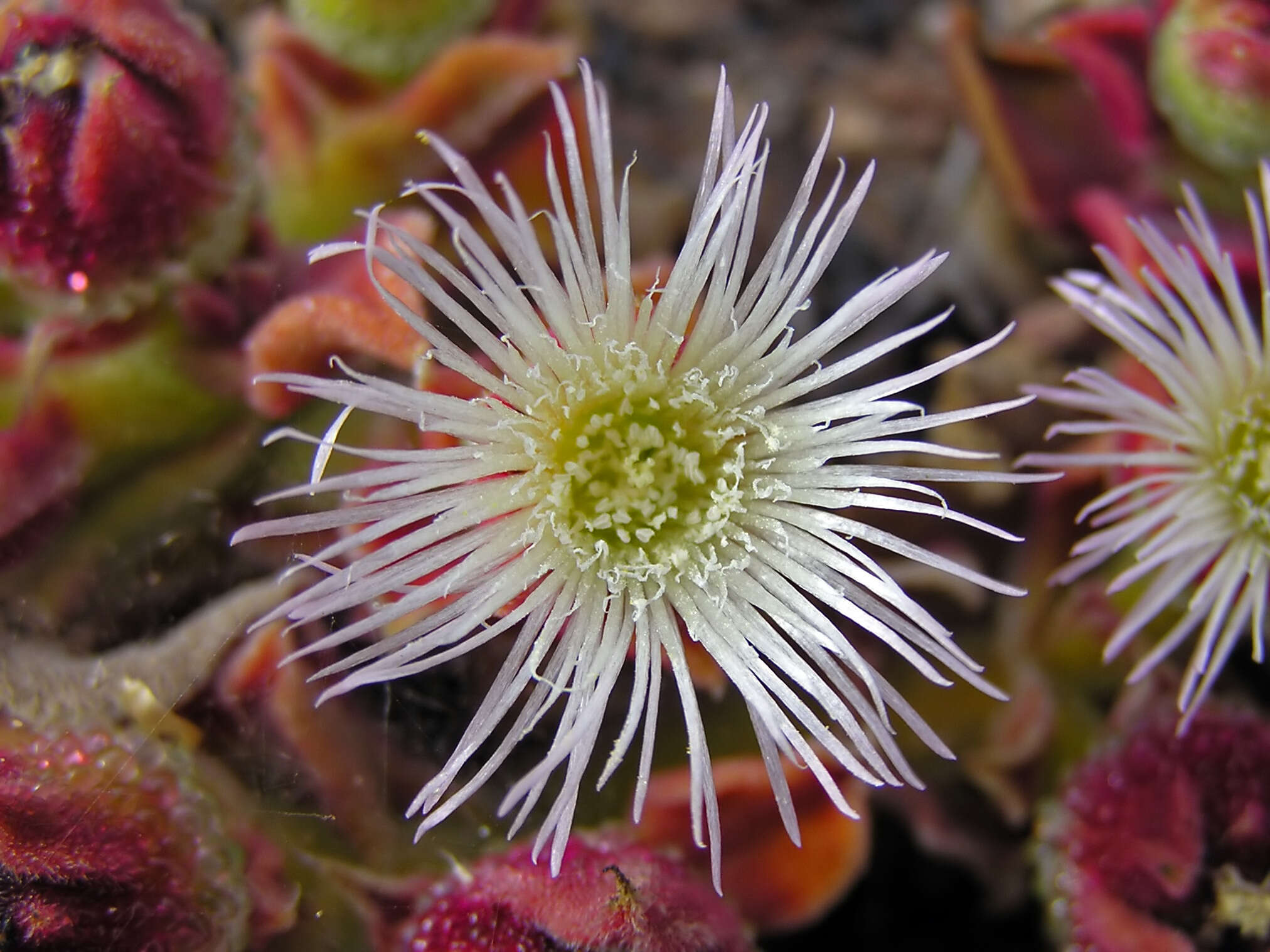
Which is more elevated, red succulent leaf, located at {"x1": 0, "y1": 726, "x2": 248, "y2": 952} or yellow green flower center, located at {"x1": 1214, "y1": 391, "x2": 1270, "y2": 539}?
yellow green flower center, located at {"x1": 1214, "y1": 391, "x2": 1270, "y2": 539}

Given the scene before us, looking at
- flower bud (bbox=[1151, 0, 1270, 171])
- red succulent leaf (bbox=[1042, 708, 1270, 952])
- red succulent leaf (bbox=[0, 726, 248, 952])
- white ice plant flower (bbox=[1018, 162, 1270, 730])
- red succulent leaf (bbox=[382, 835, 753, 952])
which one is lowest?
red succulent leaf (bbox=[0, 726, 248, 952])

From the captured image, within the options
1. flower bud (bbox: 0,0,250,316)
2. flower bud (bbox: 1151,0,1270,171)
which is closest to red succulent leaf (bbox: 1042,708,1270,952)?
flower bud (bbox: 1151,0,1270,171)

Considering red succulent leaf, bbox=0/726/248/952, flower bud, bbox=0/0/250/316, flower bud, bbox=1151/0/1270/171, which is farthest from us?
flower bud, bbox=1151/0/1270/171

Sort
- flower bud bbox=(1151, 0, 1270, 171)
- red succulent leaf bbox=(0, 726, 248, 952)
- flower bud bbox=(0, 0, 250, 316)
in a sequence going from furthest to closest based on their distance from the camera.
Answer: flower bud bbox=(1151, 0, 1270, 171), flower bud bbox=(0, 0, 250, 316), red succulent leaf bbox=(0, 726, 248, 952)

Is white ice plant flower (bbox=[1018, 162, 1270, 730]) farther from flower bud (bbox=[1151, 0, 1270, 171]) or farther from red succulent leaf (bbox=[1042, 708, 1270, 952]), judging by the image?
flower bud (bbox=[1151, 0, 1270, 171])

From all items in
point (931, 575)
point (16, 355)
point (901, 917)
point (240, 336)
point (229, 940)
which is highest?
point (931, 575)

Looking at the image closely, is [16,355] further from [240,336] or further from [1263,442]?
[1263,442]

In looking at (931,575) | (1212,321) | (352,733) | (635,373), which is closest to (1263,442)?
(1212,321)
